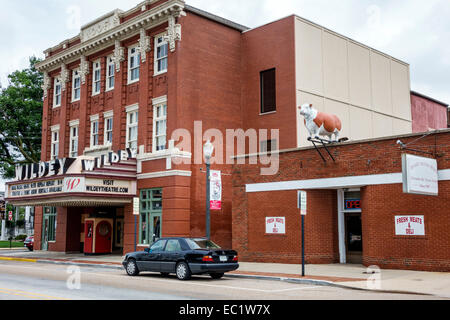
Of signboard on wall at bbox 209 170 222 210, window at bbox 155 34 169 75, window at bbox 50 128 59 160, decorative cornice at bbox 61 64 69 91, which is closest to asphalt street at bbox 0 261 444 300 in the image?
signboard on wall at bbox 209 170 222 210

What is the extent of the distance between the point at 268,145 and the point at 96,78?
43.5 ft

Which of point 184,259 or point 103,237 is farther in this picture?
point 103,237

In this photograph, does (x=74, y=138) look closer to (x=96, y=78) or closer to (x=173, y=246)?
(x=96, y=78)

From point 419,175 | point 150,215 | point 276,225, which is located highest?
point 419,175

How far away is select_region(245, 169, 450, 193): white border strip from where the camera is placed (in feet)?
64.8

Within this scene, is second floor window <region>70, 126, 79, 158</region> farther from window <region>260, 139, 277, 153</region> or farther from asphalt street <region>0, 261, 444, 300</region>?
asphalt street <region>0, 261, 444, 300</region>

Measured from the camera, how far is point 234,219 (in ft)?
83.3

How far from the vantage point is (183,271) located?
17.1m

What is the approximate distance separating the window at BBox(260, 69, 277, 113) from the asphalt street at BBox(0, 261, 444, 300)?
46.7ft

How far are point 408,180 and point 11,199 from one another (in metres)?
24.4

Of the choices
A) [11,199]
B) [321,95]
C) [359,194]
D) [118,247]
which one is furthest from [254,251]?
[11,199]

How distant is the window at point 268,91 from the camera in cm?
2975

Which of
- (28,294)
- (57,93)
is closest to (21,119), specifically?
(57,93)
